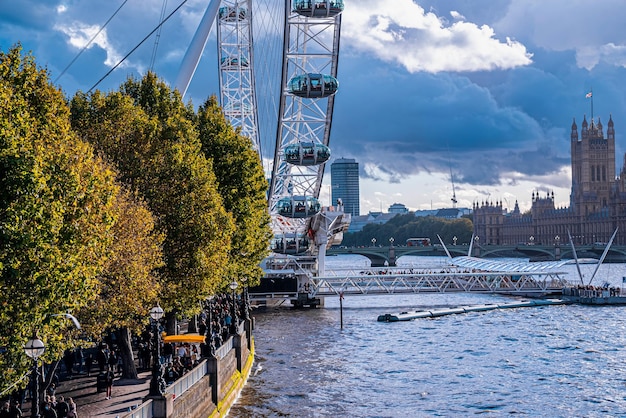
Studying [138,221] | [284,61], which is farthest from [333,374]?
[284,61]

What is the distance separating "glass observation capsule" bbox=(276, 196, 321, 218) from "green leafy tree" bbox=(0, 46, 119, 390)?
45733 millimetres

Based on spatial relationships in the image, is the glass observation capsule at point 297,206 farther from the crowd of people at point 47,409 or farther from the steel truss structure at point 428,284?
the crowd of people at point 47,409

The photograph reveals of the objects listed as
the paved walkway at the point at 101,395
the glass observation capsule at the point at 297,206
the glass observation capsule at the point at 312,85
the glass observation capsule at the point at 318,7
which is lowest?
the paved walkway at the point at 101,395

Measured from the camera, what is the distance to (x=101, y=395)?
2411cm

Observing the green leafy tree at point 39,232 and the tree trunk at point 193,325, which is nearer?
the green leafy tree at point 39,232

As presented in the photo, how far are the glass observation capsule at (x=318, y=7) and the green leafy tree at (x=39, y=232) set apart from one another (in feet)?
132

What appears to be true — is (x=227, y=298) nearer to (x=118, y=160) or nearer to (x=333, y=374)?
(x=333, y=374)

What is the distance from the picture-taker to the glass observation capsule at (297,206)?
65000 mm

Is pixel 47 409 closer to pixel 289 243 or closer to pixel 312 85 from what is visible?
pixel 312 85

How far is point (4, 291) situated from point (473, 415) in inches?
670

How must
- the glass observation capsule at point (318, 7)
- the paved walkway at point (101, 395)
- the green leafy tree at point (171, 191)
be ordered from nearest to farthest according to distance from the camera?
the paved walkway at point (101, 395) < the green leafy tree at point (171, 191) < the glass observation capsule at point (318, 7)

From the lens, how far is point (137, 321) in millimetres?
26875

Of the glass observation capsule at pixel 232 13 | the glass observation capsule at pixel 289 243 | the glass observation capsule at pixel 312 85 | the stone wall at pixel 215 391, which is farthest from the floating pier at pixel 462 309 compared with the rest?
the glass observation capsule at pixel 232 13

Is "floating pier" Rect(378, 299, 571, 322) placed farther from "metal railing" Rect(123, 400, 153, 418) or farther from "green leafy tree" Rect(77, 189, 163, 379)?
"metal railing" Rect(123, 400, 153, 418)
